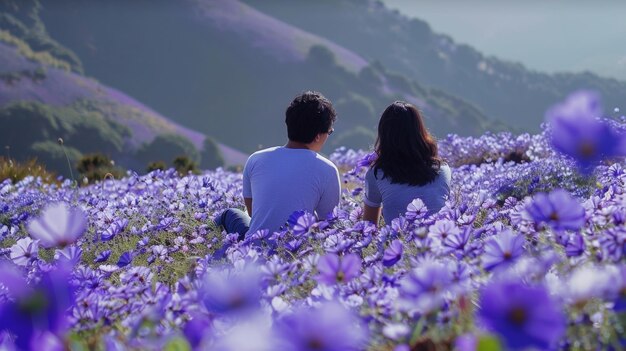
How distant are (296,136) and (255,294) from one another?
Result: 8.26ft

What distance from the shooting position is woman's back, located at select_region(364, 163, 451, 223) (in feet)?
12.4

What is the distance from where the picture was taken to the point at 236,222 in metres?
4.14

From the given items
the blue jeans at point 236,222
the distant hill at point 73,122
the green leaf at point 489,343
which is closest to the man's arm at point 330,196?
the blue jeans at point 236,222

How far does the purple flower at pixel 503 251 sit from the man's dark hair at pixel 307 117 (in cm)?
224

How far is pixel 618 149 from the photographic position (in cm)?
149

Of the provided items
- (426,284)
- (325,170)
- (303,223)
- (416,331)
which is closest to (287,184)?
(325,170)

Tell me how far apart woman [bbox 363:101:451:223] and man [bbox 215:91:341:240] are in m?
0.27

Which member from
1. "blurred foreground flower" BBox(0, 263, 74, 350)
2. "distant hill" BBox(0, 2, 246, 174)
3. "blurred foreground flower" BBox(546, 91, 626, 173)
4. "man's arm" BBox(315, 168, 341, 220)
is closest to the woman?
"man's arm" BBox(315, 168, 341, 220)

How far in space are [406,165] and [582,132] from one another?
2.33m

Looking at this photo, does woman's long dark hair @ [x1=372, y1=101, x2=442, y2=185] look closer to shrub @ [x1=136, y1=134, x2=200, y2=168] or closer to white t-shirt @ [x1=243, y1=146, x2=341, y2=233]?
white t-shirt @ [x1=243, y1=146, x2=341, y2=233]

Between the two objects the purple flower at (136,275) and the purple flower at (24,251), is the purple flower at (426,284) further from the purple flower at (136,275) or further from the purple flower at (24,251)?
the purple flower at (24,251)

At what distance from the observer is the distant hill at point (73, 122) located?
81.8ft

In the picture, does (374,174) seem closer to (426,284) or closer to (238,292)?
(426,284)

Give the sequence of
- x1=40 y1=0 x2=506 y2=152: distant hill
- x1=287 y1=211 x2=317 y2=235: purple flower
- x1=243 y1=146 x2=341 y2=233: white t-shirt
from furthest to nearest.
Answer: x1=40 y1=0 x2=506 y2=152: distant hill, x1=243 y1=146 x2=341 y2=233: white t-shirt, x1=287 y1=211 x2=317 y2=235: purple flower
